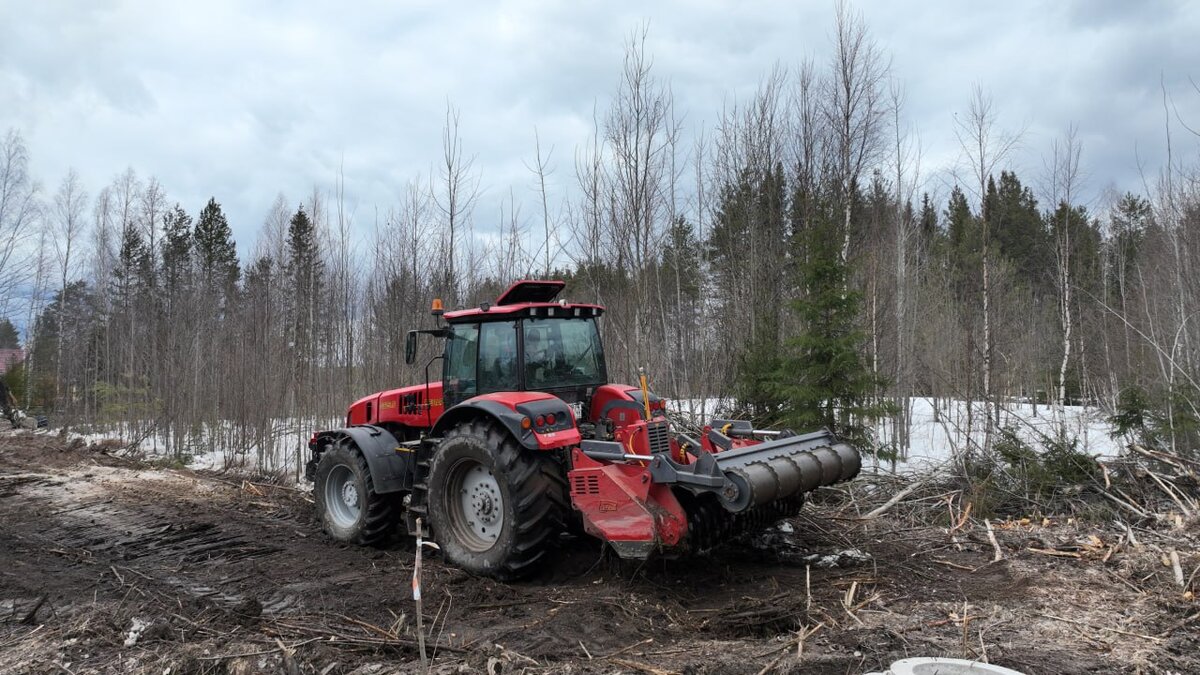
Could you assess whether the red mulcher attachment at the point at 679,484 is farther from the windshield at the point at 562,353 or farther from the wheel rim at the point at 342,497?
the wheel rim at the point at 342,497

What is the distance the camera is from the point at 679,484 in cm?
471

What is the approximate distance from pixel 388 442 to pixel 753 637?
13.5 feet

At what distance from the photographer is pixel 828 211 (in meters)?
12.1

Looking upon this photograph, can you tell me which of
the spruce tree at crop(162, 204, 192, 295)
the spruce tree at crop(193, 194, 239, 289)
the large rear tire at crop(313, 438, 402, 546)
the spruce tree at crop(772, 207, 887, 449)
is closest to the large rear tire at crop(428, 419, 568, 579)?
the large rear tire at crop(313, 438, 402, 546)

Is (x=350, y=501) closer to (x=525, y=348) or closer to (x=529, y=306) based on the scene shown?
(x=525, y=348)

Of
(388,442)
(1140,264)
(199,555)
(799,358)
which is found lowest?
(199,555)

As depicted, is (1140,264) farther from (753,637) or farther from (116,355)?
(116,355)

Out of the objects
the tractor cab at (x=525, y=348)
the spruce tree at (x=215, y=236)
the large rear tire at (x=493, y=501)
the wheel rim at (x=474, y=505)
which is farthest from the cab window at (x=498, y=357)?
the spruce tree at (x=215, y=236)

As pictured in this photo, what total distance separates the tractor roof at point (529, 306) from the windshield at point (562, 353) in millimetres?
95

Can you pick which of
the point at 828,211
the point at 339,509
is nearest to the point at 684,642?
the point at 339,509

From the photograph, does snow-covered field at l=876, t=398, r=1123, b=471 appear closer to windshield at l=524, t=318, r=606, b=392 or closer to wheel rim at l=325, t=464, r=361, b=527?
windshield at l=524, t=318, r=606, b=392

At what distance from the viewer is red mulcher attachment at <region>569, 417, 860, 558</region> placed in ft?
15.3

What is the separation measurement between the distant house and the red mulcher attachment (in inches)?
1286

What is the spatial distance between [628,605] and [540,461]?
125cm
